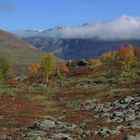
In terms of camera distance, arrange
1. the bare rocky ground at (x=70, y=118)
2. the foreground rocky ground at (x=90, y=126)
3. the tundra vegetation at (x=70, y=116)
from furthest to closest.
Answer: the tundra vegetation at (x=70, y=116)
the bare rocky ground at (x=70, y=118)
the foreground rocky ground at (x=90, y=126)

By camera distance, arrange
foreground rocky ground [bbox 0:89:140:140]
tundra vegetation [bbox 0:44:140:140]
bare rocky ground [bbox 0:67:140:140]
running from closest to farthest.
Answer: foreground rocky ground [bbox 0:89:140:140] < bare rocky ground [bbox 0:67:140:140] < tundra vegetation [bbox 0:44:140:140]

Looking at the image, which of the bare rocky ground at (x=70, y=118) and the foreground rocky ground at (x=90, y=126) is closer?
the foreground rocky ground at (x=90, y=126)

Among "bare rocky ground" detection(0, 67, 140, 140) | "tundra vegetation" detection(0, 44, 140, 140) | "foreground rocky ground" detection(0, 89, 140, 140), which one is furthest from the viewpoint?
"tundra vegetation" detection(0, 44, 140, 140)

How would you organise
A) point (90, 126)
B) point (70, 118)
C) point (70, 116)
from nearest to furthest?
point (90, 126)
point (70, 118)
point (70, 116)

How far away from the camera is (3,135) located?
43.1 meters

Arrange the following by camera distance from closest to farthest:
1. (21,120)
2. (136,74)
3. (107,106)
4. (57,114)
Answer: (21,120) → (57,114) → (107,106) → (136,74)

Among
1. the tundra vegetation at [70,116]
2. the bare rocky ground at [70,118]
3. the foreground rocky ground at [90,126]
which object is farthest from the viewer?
the tundra vegetation at [70,116]

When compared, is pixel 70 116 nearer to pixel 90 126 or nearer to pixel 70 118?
pixel 70 118

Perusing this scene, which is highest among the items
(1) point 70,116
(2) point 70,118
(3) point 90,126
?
(3) point 90,126

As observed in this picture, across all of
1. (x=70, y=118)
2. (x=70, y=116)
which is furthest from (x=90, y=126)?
(x=70, y=116)

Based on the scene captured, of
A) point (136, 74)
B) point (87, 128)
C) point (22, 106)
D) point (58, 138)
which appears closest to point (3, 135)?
point (58, 138)

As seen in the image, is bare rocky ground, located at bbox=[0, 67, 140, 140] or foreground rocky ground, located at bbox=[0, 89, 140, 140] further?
bare rocky ground, located at bbox=[0, 67, 140, 140]

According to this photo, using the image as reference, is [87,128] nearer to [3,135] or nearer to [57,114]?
[3,135]

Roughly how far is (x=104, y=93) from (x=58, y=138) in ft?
156
